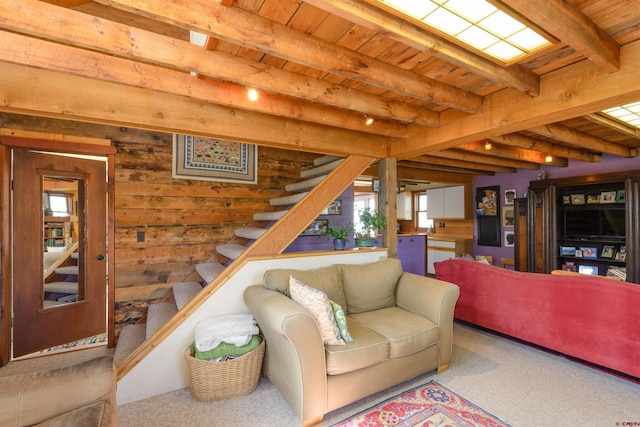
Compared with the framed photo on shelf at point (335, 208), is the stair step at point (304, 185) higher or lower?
higher

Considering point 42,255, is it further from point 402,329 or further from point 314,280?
point 402,329

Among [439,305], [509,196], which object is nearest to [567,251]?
[509,196]

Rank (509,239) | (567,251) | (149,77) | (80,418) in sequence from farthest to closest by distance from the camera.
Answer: (509,239)
(567,251)
(149,77)
(80,418)

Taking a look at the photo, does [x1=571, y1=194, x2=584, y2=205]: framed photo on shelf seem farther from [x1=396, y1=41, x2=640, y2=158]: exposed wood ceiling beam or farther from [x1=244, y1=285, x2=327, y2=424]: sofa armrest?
[x1=244, y1=285, x2=327, y2=424]: sofa armrest

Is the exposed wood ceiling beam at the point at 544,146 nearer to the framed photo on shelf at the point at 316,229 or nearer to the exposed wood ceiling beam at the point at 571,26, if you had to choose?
the exposed wood ceiling beam at the point at 571,26

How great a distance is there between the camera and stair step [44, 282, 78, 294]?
2.87 m

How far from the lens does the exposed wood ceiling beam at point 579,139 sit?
115 inches

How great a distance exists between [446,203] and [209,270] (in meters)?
5.48

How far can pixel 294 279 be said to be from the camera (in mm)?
2332

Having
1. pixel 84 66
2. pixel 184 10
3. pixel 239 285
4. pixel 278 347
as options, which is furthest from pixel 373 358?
pixel 84 66

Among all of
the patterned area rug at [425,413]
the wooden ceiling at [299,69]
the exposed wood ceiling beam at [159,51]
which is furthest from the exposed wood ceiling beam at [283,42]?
the patterned area rug at [425,413]

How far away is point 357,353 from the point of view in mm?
1944

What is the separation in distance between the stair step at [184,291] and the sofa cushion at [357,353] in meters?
1.50

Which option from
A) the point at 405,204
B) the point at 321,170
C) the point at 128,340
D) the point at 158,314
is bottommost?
the point at 128,340
